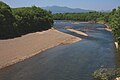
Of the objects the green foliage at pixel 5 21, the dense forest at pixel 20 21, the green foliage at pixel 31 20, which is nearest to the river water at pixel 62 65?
the green foliage at pixel 5 21

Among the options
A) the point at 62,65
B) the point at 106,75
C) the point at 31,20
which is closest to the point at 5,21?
the point at 31,20

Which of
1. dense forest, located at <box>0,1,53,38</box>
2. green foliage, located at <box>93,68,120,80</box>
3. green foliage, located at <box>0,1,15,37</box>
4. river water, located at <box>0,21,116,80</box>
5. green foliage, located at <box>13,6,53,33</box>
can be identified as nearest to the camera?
green foliage, located at <box>93,68,120,80</box>

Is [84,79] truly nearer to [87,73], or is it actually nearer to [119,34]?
[87,73]

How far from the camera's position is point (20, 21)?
9856 cm

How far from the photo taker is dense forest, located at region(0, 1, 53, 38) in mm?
83500

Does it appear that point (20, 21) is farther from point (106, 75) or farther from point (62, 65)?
point (106, 75)

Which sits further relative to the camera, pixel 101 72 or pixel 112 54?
pixel 112 54

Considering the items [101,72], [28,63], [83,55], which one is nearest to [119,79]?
[101,72]

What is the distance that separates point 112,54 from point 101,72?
23500mm

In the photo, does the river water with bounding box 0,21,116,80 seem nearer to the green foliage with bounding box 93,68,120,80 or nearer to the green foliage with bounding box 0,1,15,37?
the green foliage with bounding box 93,68,120,80

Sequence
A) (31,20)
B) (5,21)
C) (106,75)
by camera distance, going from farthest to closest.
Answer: (31,20), (5,21), (106,75)

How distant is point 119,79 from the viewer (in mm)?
37156

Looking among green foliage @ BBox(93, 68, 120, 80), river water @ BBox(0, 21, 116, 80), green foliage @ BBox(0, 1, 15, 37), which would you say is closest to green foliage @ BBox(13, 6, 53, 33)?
green foliage @ BBox(0, 1, 15, 37)

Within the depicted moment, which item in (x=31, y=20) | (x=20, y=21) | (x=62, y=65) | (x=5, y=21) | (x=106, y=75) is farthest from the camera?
(x=31, y=20)
